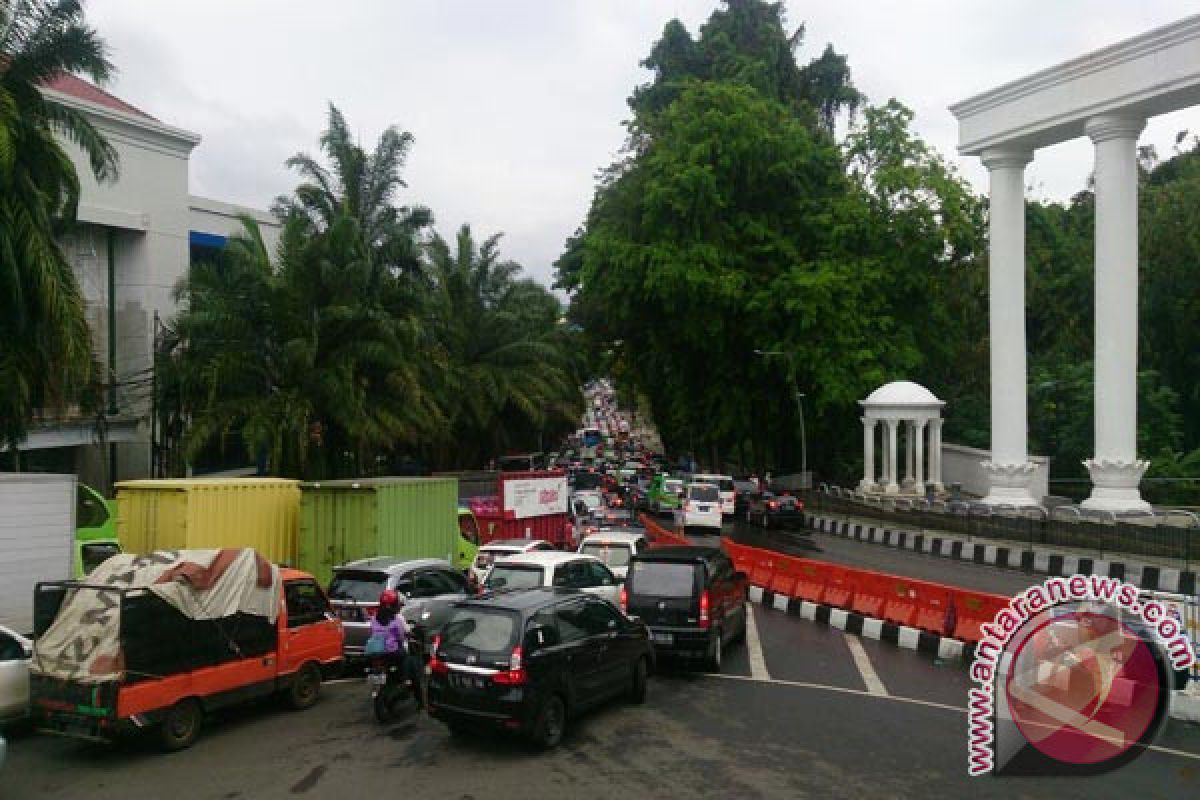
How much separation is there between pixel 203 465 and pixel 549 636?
30473 millimetres

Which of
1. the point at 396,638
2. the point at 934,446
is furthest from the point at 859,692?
the point at 934,446

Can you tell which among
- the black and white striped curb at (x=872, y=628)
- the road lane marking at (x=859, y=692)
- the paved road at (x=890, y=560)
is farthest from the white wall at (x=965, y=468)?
the road lane marking at (x=859, y=692)

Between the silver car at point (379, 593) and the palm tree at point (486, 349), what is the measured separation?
75.0ft

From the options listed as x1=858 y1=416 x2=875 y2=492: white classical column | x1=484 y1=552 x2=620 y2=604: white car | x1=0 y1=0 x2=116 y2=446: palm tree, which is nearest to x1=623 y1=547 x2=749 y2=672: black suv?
x1=484 y1=552 x2=620 y2=604: white car

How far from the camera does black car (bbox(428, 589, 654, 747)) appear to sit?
9.66 metres

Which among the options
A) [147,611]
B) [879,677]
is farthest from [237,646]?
[879,677]

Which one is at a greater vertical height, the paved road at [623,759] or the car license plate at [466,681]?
the car license plate at [466,681]

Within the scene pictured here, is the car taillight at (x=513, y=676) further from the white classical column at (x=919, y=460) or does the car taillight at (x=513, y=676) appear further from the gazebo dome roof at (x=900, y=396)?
the white classical column at (x=919, y=460)

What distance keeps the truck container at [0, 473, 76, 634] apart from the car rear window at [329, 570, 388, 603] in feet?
13.1

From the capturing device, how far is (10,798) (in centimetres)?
873

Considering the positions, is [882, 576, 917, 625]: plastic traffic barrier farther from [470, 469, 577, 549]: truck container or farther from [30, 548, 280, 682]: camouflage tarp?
[470, 469, 577, 549]: truck container

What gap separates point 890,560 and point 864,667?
49.1 ft

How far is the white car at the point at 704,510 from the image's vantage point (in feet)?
114

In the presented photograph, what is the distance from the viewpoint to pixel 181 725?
10078 millimetres
